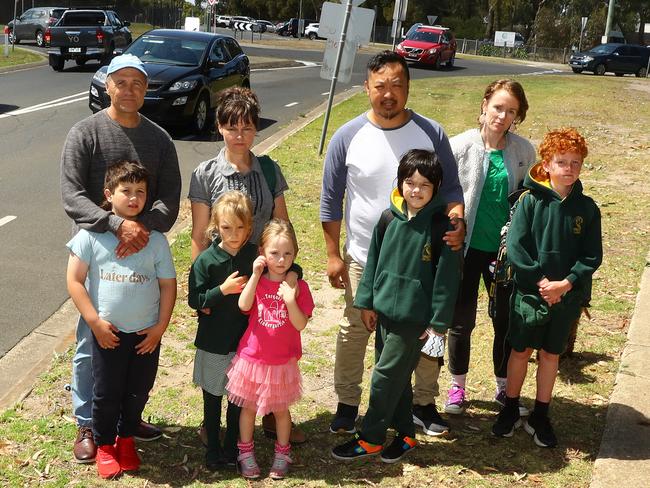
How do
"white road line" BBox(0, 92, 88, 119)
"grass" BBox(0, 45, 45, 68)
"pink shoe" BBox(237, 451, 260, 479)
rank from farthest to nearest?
"grass" BBox(0, 45, 45, 68) < "white road line" BBox(0, 92, 88, 119) < "pink shoe" BBox(237, 451, 260, 479)

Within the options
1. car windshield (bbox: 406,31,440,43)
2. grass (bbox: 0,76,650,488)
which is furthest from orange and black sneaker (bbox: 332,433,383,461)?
car windshield (bbox: 406,31,440,43)

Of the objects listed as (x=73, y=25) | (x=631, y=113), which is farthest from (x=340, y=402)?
(x=73, y=25)

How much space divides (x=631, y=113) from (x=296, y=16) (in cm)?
7540

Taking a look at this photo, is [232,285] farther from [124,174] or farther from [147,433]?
[147,433]

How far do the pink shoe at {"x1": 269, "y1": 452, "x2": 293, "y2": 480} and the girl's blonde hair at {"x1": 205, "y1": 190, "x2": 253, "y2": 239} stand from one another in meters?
1.18

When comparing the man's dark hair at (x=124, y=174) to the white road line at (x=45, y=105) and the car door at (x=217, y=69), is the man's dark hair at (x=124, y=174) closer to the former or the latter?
the car door at (x=217, y=69)

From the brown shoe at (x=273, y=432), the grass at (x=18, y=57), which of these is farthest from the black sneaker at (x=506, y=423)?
the grass at (x=18, y=57)

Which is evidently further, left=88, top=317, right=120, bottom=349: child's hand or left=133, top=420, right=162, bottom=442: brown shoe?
left=133, top=420, right=162, bottom=442: brown shoe

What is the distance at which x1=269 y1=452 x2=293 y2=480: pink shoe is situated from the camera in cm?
427

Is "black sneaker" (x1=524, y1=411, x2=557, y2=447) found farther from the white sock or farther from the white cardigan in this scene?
the white cardigan

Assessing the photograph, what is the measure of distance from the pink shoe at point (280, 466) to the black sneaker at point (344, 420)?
0.51 m

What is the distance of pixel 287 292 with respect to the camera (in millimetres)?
4086

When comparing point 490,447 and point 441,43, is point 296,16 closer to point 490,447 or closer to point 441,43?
point 441,43

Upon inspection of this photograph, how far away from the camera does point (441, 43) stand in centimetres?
3816
